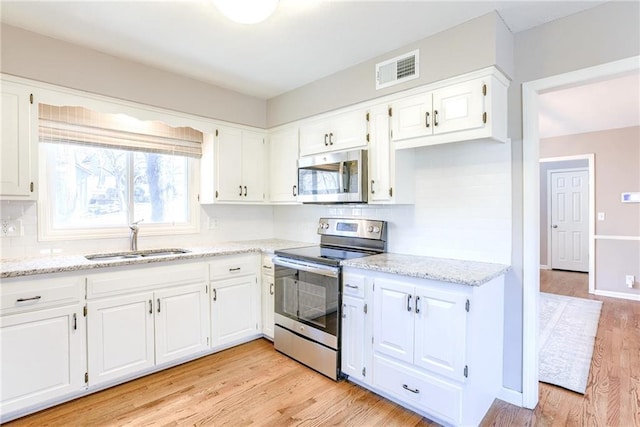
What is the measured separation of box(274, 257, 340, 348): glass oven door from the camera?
254 centimetres

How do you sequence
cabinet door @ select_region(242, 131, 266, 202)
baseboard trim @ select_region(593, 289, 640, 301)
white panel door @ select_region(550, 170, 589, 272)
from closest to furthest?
1. cabinet door @ select_region(242, 131, 266, 202)
2. baseboard trim @ select_region(593, 289, 640, 301)
3. white panel door @ select_region(550, 170, 589, 272)

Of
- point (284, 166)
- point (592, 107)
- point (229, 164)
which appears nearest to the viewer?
point (229, 164)

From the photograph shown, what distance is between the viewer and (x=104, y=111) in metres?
2.63

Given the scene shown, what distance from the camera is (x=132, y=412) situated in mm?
2152

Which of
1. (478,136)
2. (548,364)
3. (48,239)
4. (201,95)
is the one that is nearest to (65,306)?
(48,239)

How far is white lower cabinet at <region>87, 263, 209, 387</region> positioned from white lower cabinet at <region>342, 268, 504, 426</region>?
130cm

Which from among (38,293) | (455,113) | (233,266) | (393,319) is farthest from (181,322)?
(455,113)

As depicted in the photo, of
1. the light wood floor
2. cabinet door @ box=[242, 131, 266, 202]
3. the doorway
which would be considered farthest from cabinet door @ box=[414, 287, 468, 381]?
cabinet door @ box=[242, 131, 266, 202]

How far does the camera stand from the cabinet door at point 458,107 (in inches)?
83.6

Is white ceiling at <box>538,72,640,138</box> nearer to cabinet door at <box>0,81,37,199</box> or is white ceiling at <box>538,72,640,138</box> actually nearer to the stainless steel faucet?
the stainless steel faucet

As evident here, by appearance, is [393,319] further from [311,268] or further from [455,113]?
[455,113]

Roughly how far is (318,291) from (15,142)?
2357 mm

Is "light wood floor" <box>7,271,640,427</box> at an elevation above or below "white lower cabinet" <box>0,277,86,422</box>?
below

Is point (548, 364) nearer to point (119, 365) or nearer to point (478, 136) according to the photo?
point (478, 136)
